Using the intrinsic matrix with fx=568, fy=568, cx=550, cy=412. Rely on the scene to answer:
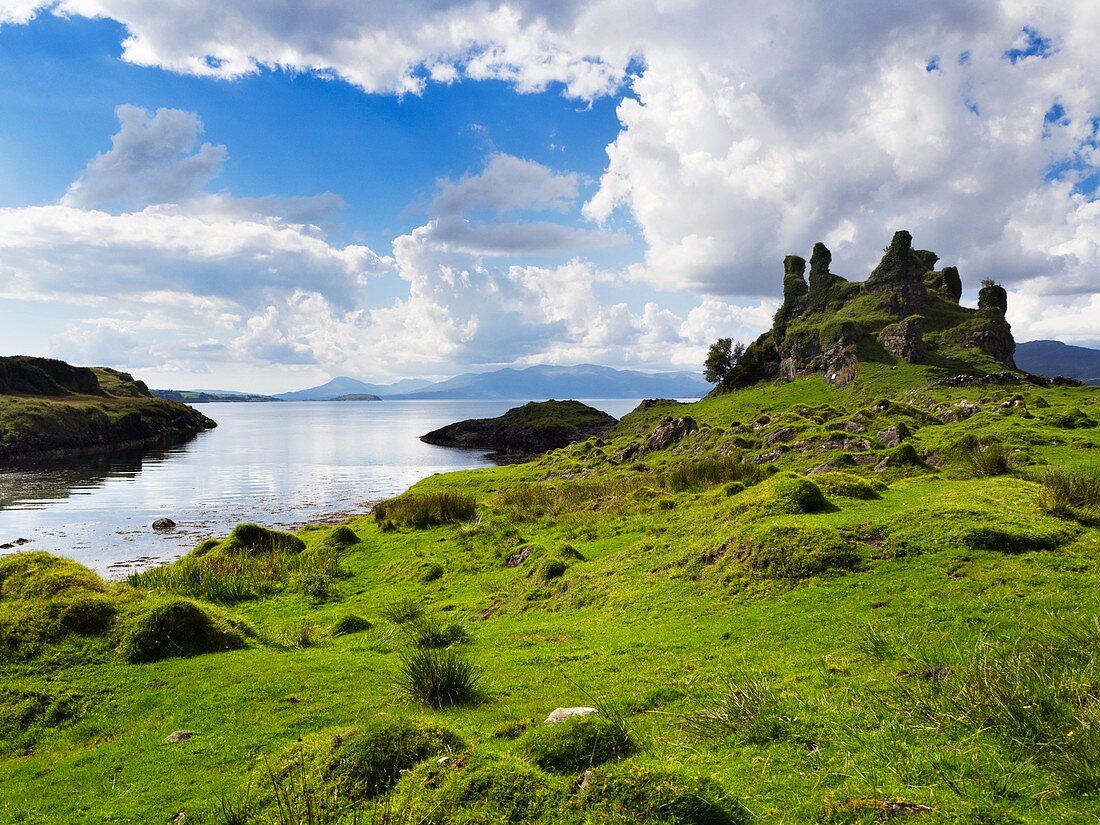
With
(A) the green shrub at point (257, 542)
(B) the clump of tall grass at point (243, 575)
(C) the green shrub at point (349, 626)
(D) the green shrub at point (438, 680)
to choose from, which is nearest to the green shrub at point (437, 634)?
(C) the green shrub at point (349, 626)

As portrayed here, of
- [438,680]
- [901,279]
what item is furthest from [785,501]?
[901,279]

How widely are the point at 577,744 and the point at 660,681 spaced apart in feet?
11.8

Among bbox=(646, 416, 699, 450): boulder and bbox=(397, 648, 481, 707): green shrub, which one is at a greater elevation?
bbox=(646, 416, 699, 450): boulder

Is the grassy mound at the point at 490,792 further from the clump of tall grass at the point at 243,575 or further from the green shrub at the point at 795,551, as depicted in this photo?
the clump of tall grass at the point at 243,575

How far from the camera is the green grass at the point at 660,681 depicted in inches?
213

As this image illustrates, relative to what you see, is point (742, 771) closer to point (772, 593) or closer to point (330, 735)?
point (330, 735)

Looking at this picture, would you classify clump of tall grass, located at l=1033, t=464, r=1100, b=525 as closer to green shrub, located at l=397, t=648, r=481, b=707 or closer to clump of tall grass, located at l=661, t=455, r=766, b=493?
green shrub, located at l=397, t=648, r=481, b=707

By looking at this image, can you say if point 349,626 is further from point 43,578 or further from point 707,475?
point 707,475

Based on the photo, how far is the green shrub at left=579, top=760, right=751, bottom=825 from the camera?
4.93 metres

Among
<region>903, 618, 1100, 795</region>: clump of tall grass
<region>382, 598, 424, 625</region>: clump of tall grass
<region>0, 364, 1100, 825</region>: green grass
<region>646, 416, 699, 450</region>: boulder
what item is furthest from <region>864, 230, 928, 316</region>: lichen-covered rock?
<region>903, 618, 1100, 795</region>: clump of tall grass

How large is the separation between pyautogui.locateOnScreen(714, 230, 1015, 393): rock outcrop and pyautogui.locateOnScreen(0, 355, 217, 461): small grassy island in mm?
147486

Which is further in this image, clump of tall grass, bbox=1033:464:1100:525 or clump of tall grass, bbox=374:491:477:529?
clump of tall grass, bbox=374:491:477:529

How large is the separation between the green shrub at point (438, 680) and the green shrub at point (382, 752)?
2992mm

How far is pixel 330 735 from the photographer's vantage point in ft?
23.5
